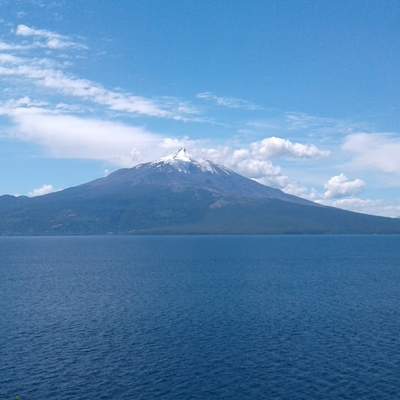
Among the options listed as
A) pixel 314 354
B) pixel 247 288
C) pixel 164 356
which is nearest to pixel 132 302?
Result: pixel 247 288

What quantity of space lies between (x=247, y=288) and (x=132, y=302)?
39.1 m

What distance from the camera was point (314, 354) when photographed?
79.4 m

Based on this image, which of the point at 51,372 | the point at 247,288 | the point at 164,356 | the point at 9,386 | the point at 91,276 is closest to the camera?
the point at 9,386

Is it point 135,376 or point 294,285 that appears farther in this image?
point 294,285

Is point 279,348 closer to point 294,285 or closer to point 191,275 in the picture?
point 294,285

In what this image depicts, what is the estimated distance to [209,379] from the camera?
229 feet

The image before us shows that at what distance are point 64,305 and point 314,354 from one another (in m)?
66.5

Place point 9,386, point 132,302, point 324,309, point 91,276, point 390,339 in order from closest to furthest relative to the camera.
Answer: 1. point 9,386
2. point 390,339
3. point 324,309
4. point 132,302
5. point 91,276

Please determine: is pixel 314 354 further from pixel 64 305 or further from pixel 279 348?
pixel 64 305

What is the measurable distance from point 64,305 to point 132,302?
1662 centimetres

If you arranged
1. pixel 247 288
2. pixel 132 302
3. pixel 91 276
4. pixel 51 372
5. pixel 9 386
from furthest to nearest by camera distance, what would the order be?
pixel 91 276
pixel 247 288
pixel 132 302
pixel 51 372
pixel 9 386

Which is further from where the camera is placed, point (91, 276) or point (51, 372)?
point (91, 276)

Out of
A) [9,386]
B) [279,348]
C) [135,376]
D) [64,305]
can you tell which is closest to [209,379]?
[135,376]

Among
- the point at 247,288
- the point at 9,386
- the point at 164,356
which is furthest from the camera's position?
the point at 247,288
